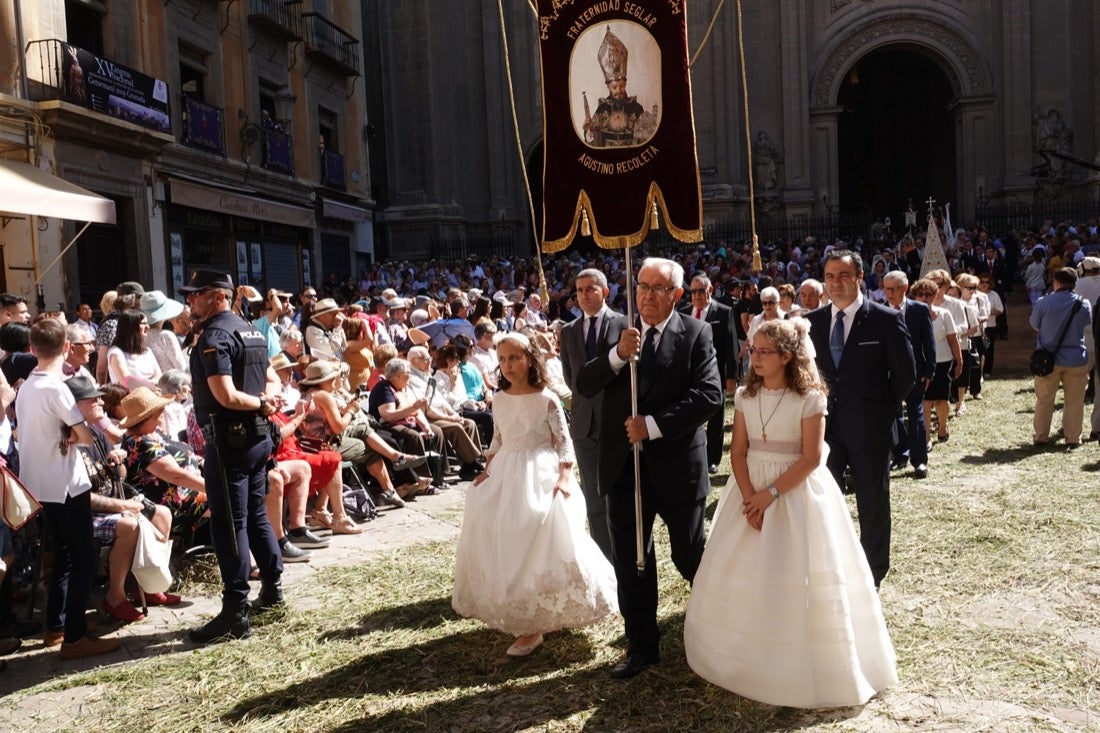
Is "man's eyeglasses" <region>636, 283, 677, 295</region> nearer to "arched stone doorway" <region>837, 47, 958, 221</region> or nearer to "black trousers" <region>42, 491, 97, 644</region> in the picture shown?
"black trousers" <region>42, 491, 97, 644</region>

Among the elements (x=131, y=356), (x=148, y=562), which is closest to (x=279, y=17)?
(x=131, y=356)

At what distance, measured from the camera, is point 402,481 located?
30.3 ft

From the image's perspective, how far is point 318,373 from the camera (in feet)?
25.8

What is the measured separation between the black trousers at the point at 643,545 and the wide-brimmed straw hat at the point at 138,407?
3.38 meters

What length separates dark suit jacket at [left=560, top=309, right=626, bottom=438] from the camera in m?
5.00

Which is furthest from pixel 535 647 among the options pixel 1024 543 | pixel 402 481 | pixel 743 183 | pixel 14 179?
pixel 743 183

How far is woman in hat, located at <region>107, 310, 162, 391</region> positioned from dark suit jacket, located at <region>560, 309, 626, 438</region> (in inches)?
148

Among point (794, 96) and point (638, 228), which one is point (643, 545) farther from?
point (794, 96)

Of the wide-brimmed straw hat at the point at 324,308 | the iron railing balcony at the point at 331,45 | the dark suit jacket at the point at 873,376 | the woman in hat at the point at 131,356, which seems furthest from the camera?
the iron railing balcony at the point at 331,45

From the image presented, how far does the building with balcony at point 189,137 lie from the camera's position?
14.5 m

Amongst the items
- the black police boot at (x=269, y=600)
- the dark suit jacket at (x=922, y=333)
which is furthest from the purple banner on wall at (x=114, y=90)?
the dark suit jacket at (x=922, y=333)

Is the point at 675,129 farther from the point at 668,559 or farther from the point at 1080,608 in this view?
the point at 1080,608

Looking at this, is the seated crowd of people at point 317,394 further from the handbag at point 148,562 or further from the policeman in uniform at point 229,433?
the policeman in uniform at point 229,433

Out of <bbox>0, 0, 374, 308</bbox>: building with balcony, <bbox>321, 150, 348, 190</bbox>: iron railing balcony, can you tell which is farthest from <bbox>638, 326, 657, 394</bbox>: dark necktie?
<bbox>321, 150, 348, 190</bbox>: iron railing balcony
